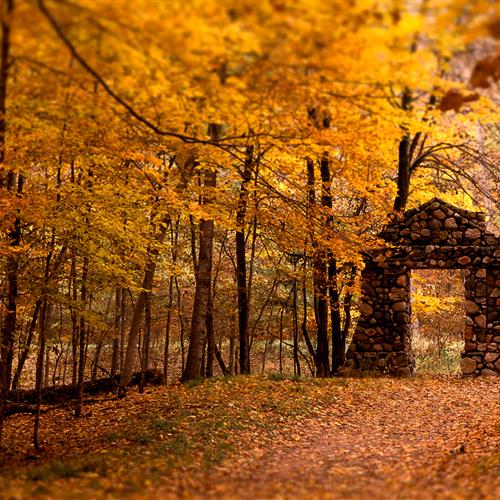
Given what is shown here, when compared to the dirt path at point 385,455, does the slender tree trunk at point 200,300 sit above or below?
above

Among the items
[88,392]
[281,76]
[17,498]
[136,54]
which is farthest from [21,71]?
[88,392]

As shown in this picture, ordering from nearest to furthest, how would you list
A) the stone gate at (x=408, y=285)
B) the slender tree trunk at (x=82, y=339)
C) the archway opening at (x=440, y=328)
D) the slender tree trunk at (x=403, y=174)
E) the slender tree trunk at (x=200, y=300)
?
1. the slender tree trunk at (x=82, y=339)
2. the slender tree trunk at (x=200, y=300)
3. the stone gate at (x=408, y=285)
4. the slender tree trunk at (x=403, y=174)
5. the archway opening at (x=440, y=328)

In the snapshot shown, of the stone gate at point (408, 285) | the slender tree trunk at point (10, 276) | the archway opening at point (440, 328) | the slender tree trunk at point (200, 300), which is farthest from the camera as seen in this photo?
the archway opening at point (440, 328)

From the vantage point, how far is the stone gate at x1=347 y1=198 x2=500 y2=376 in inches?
498

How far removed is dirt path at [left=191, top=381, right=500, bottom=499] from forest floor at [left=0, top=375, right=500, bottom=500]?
16 millimetres

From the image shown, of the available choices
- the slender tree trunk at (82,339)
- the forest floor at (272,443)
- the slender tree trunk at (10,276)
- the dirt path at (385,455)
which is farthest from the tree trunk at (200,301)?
the slender tree trunk at (10,276)

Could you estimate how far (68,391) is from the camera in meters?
12.9

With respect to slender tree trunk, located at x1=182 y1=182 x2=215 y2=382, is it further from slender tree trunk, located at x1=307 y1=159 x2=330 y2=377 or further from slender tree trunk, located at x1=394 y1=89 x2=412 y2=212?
slender tree trunk, located at x1=394 y1=89 x2=412 y2=212

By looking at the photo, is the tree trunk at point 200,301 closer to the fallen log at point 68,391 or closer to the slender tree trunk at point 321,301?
the fallen log at point 68,391

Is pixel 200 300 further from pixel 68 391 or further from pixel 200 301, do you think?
pixel 68 391

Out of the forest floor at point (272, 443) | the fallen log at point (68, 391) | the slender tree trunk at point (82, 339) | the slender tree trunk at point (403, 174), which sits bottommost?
the fallen log at point (68, 391)

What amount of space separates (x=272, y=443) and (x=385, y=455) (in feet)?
4.93

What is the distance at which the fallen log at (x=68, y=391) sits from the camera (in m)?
12.7

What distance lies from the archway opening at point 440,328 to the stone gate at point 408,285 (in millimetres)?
5408
